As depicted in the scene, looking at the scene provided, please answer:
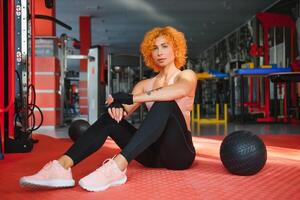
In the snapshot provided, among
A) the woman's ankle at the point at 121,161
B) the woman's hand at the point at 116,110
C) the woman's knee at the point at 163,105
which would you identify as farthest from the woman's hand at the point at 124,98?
the woman's ankle at the point at 121,161

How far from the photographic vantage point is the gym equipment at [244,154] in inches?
83.0

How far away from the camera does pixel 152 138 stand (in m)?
1.88

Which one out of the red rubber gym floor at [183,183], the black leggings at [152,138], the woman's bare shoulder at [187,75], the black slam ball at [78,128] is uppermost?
the woman's bare shoulder at [187,75]

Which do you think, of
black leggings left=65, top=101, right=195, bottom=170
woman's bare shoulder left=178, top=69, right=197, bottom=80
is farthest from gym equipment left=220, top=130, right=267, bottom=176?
woman's bare shoulder left=178, top=69, right=197, bottom=80

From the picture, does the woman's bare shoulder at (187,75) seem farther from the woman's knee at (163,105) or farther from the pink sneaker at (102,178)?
the pink sneaker at (102,178)

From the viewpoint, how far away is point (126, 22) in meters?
14.0

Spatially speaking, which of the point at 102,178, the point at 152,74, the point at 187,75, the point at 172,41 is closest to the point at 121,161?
the point at 102,178

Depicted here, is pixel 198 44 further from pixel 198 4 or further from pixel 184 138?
pixel 184 138

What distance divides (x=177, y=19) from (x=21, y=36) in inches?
410

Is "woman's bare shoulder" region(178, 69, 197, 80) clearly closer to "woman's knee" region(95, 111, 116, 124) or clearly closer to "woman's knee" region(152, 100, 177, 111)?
"woman's knee" region(152, 100, 177, 111)

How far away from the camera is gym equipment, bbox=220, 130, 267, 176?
2.11 meters

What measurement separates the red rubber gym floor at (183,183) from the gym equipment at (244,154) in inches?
1.8

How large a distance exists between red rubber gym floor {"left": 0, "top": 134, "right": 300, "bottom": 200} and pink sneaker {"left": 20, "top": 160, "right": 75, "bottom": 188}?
0.04 m

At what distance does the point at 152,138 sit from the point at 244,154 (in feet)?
1.85
